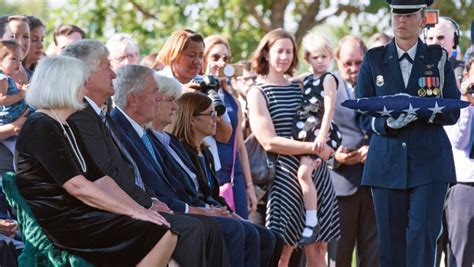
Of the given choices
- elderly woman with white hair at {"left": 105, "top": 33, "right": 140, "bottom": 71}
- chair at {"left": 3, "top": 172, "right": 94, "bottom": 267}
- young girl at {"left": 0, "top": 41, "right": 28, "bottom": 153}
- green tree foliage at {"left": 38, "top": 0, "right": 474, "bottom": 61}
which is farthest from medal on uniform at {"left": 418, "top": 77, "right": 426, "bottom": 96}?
green tree foliage at {"left": 38, "top": 0, "right": 474, "bottom": 61}

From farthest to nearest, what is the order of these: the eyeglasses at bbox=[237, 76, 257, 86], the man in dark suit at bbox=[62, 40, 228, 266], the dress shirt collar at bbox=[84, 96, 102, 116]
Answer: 1. the eyeglasses at bbox=[237, 76, 257, 86]
2. the dress shirt collar at bbox=[84, 96, 102, 116]
3. the man in dark suit at bbox=[62, 40, 228, 266]

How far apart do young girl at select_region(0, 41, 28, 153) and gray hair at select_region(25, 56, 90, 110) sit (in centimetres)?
127

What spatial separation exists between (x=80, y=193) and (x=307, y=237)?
294 centimetres

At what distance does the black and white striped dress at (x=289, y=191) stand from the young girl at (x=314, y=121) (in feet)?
0.17

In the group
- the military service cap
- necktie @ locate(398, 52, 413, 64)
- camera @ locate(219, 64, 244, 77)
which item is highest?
the military service cap

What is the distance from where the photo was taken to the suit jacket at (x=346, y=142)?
9.42 metres

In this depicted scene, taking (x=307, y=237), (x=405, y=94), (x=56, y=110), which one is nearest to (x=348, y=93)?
(x=307, y=237)

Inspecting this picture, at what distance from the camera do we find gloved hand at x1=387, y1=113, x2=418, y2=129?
23.9 feet

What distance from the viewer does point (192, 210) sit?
734cm

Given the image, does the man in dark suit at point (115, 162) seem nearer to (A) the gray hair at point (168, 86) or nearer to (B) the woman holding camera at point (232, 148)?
(A) the gray hair at point (168, 86)

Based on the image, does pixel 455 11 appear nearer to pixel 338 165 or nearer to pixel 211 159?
pixel 338 165

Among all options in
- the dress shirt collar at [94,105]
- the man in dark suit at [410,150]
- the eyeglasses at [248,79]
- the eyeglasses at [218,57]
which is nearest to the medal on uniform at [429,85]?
the man in dark suit at [410,150]

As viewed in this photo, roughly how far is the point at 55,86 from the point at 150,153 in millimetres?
1160

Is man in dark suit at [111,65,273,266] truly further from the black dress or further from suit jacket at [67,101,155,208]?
the black dress
